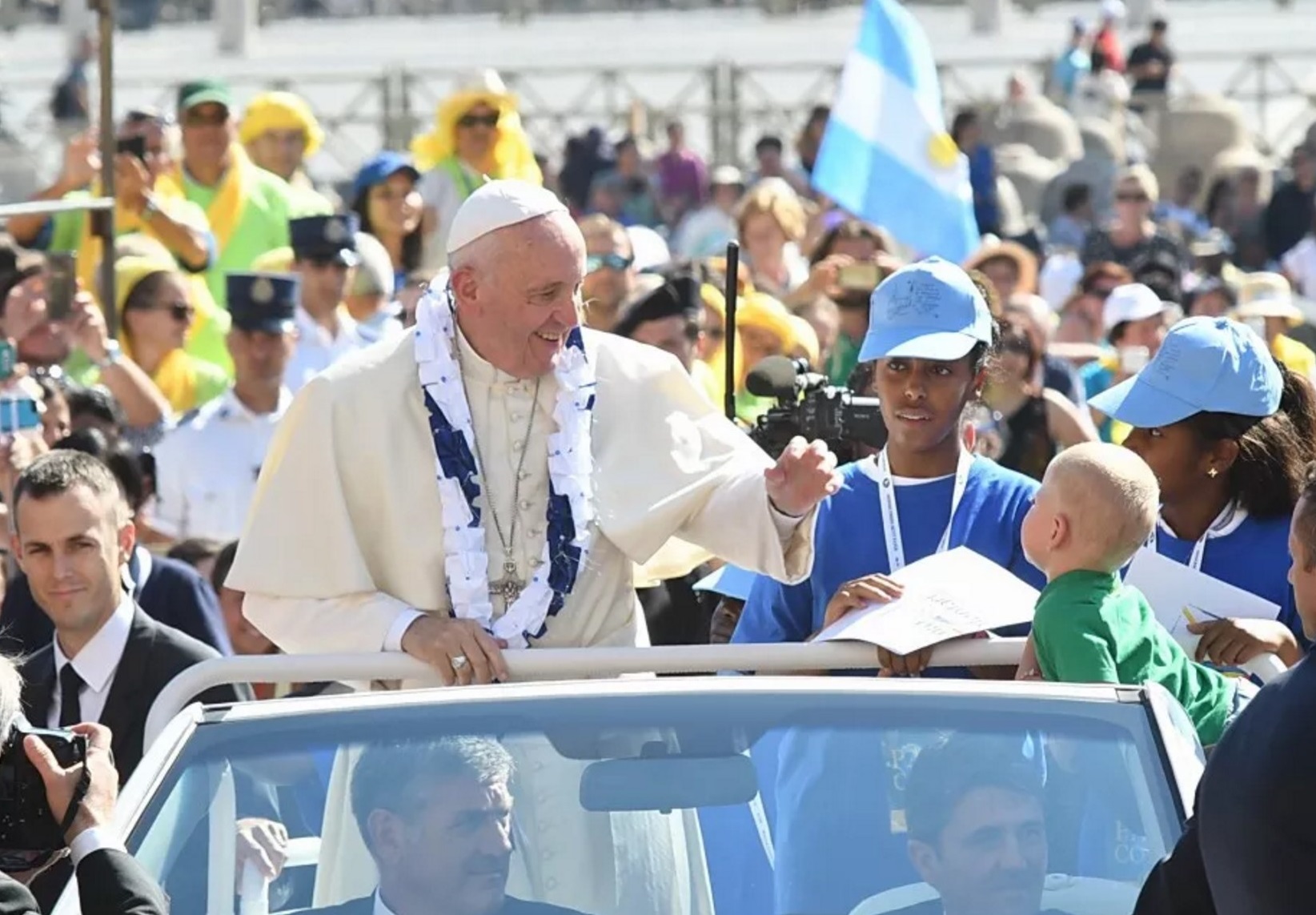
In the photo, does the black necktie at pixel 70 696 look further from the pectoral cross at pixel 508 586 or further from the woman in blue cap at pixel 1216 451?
the woman in blue cap at pixel 1216 451

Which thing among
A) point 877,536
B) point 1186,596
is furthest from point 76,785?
point 1186,596

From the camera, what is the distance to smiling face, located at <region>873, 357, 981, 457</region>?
240 inches

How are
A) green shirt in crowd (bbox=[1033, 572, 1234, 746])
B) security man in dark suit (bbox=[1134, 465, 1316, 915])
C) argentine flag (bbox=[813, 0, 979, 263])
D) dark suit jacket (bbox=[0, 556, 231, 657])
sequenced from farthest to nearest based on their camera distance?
argentine flag (bbox=[813, 0, 979, 263]) → dark suit jacket (bbox=[0, 556, 231, 657]) → green shirt in crowd (bbox=[1033, 572, 1234, 746]) → security man in dark suit (bbox=[1134, 465, 1316, 915])

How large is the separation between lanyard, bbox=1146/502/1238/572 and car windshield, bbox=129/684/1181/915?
5.31 feet

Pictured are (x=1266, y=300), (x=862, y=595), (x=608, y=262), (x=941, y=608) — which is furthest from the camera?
(x=1266, y=300)

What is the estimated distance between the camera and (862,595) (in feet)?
17.8

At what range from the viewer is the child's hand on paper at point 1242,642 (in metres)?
5.50

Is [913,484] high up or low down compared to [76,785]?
down

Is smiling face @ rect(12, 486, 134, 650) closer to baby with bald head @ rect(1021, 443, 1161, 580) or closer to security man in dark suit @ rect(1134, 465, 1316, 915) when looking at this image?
baby with bald head @ rect(1021, 443, 1161, 580)

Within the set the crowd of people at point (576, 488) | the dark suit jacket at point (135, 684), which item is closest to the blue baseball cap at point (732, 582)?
the crowd of people at point (576, 488)

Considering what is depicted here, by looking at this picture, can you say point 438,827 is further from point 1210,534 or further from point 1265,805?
point 1210,534

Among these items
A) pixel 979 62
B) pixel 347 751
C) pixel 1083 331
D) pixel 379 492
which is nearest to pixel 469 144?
pixel 1083 331

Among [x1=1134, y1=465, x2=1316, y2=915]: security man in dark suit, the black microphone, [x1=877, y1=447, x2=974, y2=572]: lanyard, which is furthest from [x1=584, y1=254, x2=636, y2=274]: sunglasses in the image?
[x1=1134, y1=465, x2=1316, y2=915]: security man in dark suit

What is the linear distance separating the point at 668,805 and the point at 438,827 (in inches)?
13.6
